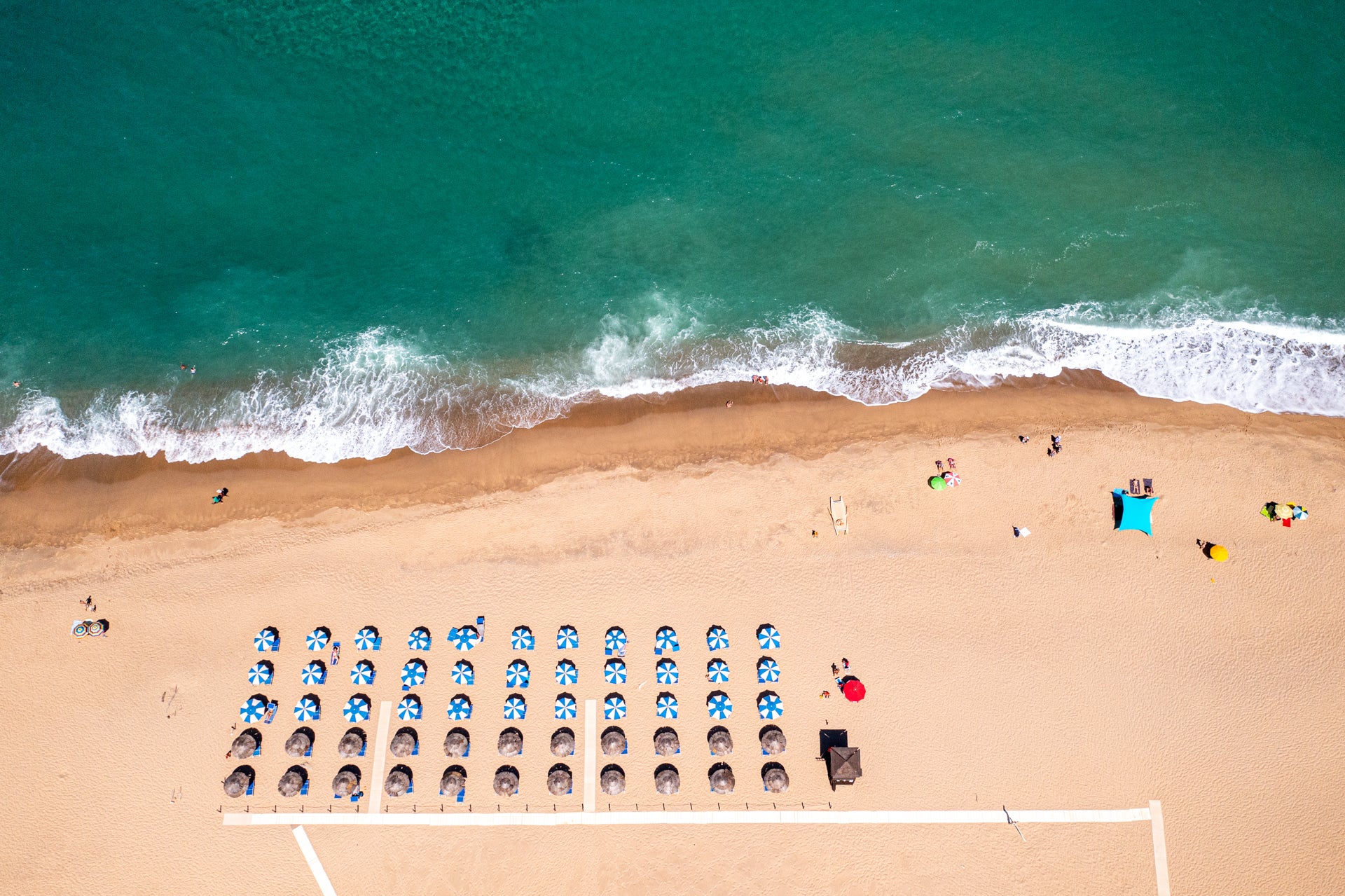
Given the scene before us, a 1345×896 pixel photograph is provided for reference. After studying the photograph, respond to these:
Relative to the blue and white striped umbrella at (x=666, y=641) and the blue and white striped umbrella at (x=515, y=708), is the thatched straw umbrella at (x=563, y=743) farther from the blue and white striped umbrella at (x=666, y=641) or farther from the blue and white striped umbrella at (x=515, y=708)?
the blue and white striped umbrella at (x=666, y=641)

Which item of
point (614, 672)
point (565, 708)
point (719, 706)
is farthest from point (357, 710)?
point (719, 706)

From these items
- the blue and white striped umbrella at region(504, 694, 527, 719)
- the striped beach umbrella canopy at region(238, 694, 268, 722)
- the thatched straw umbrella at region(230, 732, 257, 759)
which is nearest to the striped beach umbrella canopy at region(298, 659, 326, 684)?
the striped beach umbrella canopy at region(238, 694, 268, 722)

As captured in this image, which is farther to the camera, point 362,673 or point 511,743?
point 362,673

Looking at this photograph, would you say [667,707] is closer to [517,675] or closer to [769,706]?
[769,706]

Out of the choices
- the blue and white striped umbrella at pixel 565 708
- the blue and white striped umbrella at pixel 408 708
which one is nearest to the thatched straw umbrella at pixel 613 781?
the blue and white striped umbrella at pixel 565 708

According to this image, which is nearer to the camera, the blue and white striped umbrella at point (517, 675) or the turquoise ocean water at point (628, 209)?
the blue and white striped umbrella at point (517, 675)

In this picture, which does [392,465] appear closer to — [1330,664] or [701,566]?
[701,566]

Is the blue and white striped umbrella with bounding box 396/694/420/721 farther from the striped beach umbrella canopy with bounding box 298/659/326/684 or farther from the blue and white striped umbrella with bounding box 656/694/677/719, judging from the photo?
the blue and white striped umbrella with bounding box 656/694/677/719

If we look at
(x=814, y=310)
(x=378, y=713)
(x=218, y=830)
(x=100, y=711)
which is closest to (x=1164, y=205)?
(x=814, y=310)
